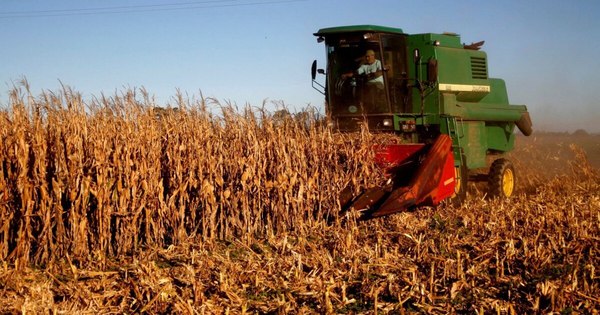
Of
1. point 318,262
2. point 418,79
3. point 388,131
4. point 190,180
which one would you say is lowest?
point 318,262

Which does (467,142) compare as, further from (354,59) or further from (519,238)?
(519,238)

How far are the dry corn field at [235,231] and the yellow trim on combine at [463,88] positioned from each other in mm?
2331

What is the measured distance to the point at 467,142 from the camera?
10.9 meters

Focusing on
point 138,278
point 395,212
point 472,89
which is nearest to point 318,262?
point 138,278

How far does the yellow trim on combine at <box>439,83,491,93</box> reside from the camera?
34.9ft

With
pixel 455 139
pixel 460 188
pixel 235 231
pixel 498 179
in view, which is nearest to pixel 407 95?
pixel 455 139

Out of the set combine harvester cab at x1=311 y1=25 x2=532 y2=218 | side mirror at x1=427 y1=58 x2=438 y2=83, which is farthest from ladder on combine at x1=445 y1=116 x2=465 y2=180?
side mirror at x1=427 y1=58 x2=438 y2=83

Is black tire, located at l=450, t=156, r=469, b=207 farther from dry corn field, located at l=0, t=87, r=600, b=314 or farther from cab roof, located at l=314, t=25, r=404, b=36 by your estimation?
cab roof, located at l=314, t=25, r=404, b=36

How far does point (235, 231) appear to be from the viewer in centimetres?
768

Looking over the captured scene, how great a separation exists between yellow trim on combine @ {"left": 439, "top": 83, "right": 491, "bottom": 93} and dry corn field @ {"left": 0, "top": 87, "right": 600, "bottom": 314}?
2331 millimetres

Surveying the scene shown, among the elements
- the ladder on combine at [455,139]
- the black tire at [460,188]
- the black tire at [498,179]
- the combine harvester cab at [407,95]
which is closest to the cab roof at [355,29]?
the combine harvester cab at [407,95]

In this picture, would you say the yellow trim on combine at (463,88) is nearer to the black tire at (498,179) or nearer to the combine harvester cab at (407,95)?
the combine harvester cab at (407,95)

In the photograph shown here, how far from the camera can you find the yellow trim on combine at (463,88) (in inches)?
419

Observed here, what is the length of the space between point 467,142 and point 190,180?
550 cm
